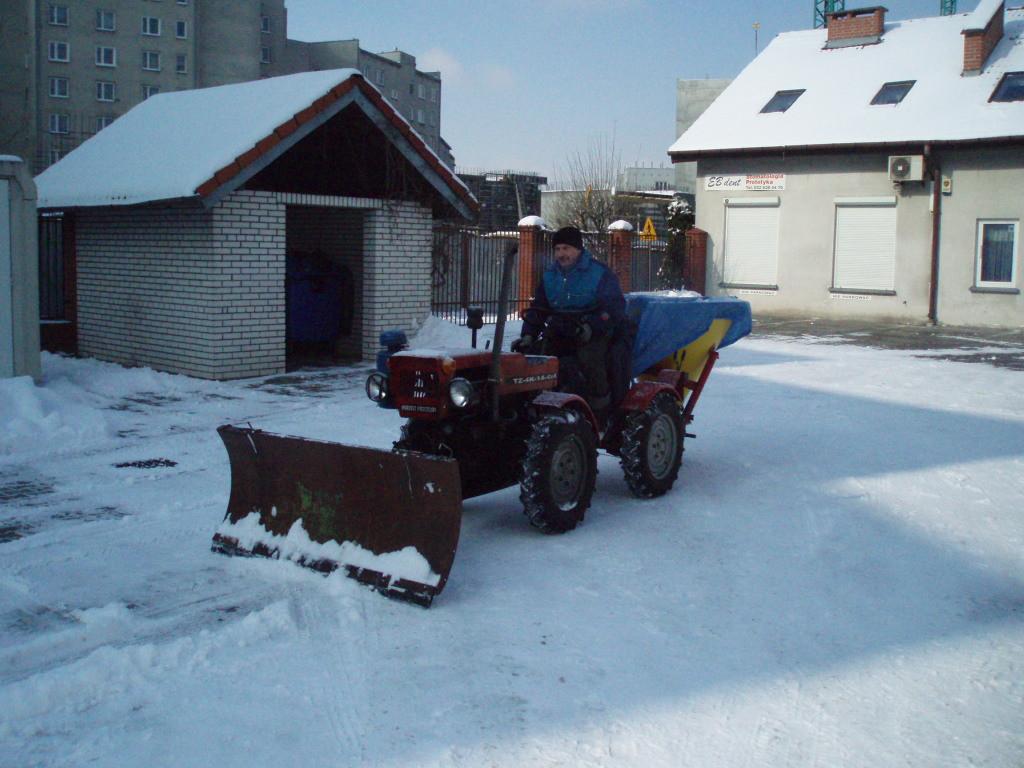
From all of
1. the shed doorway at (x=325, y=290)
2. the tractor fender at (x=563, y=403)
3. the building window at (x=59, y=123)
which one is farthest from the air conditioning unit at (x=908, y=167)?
the building window at (x=59, y=123)

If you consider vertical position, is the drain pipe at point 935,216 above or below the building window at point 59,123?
below

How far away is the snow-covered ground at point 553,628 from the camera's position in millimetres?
3760

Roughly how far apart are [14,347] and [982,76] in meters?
21.7

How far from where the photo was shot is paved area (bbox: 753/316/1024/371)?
16.8m

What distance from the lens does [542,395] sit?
637 cm

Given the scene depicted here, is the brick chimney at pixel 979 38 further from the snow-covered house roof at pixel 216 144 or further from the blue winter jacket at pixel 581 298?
the blue winter jacket at pixel 581 298

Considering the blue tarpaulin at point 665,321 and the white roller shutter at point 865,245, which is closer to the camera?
the blue tarpaulin at point 665,321

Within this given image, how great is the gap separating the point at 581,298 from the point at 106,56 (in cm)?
6843

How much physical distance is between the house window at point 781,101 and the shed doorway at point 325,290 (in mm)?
15215

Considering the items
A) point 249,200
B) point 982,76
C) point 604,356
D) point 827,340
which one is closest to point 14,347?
point 249,200

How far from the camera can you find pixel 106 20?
66.9 meters

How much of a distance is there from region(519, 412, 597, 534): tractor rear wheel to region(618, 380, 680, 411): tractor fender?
76cm

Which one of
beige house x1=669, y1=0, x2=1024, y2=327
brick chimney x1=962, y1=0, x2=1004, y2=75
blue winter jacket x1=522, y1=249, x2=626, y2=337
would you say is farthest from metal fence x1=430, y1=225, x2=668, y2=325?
brick chimney x1=962, y1=0, x2=1004, y2=75

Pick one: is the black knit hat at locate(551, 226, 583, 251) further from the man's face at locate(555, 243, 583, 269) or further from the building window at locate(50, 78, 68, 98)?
the building window at locate(50, 78, 68, 98)
